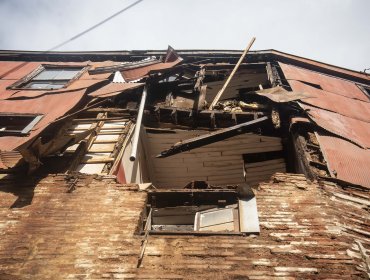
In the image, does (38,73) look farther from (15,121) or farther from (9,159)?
(9,159)

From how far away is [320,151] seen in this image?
252 inches

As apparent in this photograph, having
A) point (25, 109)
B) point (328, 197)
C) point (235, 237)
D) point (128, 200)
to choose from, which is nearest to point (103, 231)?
point (128, 200)

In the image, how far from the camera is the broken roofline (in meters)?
12.5

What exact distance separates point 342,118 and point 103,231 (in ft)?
21.3

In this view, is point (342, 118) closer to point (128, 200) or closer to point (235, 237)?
point (235, 237)

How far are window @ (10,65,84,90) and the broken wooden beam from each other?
5086 millimetres

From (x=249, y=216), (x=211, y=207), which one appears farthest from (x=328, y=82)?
(x=249, y=216)

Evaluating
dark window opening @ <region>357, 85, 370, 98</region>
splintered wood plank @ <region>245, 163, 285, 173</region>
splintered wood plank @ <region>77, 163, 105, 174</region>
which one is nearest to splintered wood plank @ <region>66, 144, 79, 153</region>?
splintered wood plank @ <region>77, 163, 105, 174</region>

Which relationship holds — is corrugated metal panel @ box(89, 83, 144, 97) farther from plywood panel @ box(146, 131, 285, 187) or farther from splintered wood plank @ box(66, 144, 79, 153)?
splintered wood plank @ box(66, 144, 79, 153)

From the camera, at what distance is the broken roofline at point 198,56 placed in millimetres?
12484

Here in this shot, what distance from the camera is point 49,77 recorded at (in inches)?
460

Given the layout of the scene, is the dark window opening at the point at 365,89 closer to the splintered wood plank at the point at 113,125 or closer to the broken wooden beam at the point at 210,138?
the broken wooden beam at the point at 210,138

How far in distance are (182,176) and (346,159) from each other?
4.05 m

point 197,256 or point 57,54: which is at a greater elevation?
point 57,54
